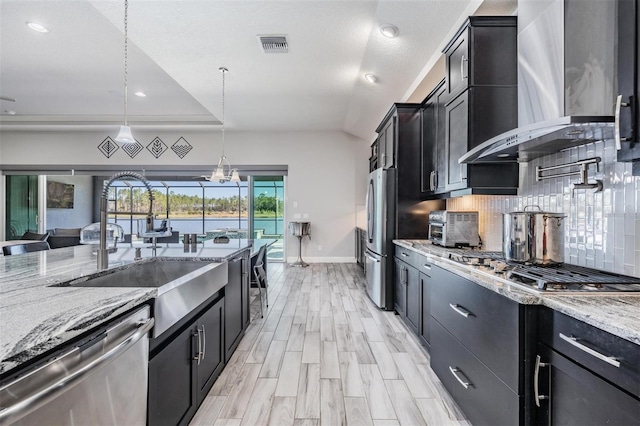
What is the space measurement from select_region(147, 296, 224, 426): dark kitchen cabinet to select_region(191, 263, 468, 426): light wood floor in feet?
0.63

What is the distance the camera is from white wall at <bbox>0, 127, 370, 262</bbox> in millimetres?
6797

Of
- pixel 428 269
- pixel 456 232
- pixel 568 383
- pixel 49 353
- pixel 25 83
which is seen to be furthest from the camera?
pixel 25 83

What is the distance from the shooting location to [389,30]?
2.77 m

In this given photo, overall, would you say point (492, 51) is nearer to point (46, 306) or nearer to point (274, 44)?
point (274, 44)

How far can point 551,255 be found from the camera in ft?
5.25

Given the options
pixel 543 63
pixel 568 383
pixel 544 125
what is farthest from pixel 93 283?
pixel 543 63

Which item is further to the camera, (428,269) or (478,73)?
(428,269)

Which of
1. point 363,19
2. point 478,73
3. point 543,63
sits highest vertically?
point 363,19

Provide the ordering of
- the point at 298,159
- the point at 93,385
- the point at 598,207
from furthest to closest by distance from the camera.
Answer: the point at 298,159 < the point at 598,207 < the point at 93,385

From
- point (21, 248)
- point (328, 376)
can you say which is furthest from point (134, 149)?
point (328, 376)

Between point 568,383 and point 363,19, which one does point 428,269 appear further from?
point 363,19

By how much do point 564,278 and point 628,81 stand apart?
31.9 inches

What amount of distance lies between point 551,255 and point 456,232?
107 cm

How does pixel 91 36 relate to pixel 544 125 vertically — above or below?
above
